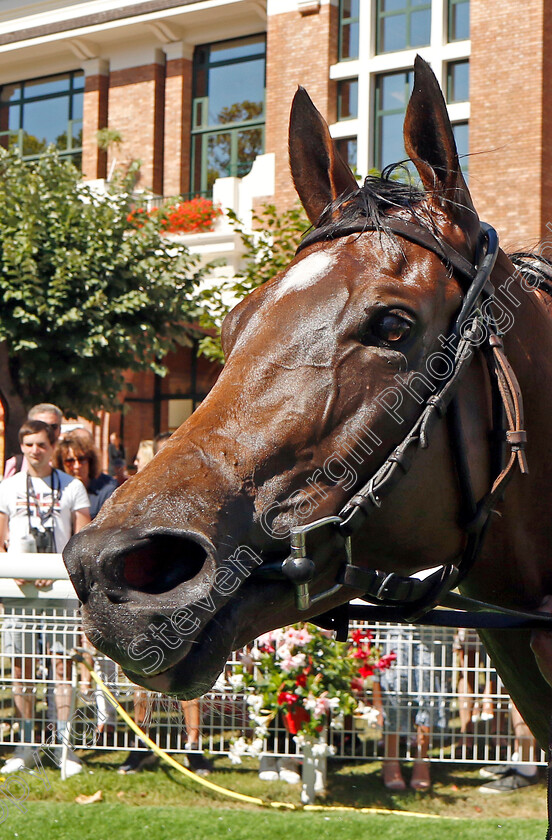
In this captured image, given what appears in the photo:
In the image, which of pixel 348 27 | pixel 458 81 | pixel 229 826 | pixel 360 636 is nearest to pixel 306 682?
pixel 360 636

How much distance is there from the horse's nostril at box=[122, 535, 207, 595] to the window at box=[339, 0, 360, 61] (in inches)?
803

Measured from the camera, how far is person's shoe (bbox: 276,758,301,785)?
551cm

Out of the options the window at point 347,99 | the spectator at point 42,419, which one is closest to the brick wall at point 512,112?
the window at point 347,99

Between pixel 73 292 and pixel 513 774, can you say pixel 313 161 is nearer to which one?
pixel 513 774

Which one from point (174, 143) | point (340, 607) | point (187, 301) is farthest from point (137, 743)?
point (174, 143)

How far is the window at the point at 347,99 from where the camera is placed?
66.5 ft

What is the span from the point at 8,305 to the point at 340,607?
13.4m

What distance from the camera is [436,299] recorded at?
1.96m

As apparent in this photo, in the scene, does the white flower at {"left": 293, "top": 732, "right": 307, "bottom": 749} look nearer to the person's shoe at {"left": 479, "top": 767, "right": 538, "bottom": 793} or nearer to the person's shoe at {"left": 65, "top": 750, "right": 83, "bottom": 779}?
the person's shoe at {"left": 479, "top": 767, "right": 538, "bottom": 793}

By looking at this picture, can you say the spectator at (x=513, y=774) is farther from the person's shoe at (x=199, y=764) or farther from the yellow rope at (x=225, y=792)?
the person's shoe at (x=199, y=764)

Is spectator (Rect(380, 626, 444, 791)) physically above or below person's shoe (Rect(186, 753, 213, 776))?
above

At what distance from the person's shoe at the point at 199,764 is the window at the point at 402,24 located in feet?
57.5

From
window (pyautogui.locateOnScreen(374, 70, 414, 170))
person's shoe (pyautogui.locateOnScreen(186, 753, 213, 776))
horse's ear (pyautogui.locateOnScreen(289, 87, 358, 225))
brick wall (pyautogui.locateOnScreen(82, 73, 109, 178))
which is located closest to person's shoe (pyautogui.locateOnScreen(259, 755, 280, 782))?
person's shoe (pyautogui.locateOnScreen(186, 753, 213, 776))

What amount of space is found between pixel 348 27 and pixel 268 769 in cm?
1832
